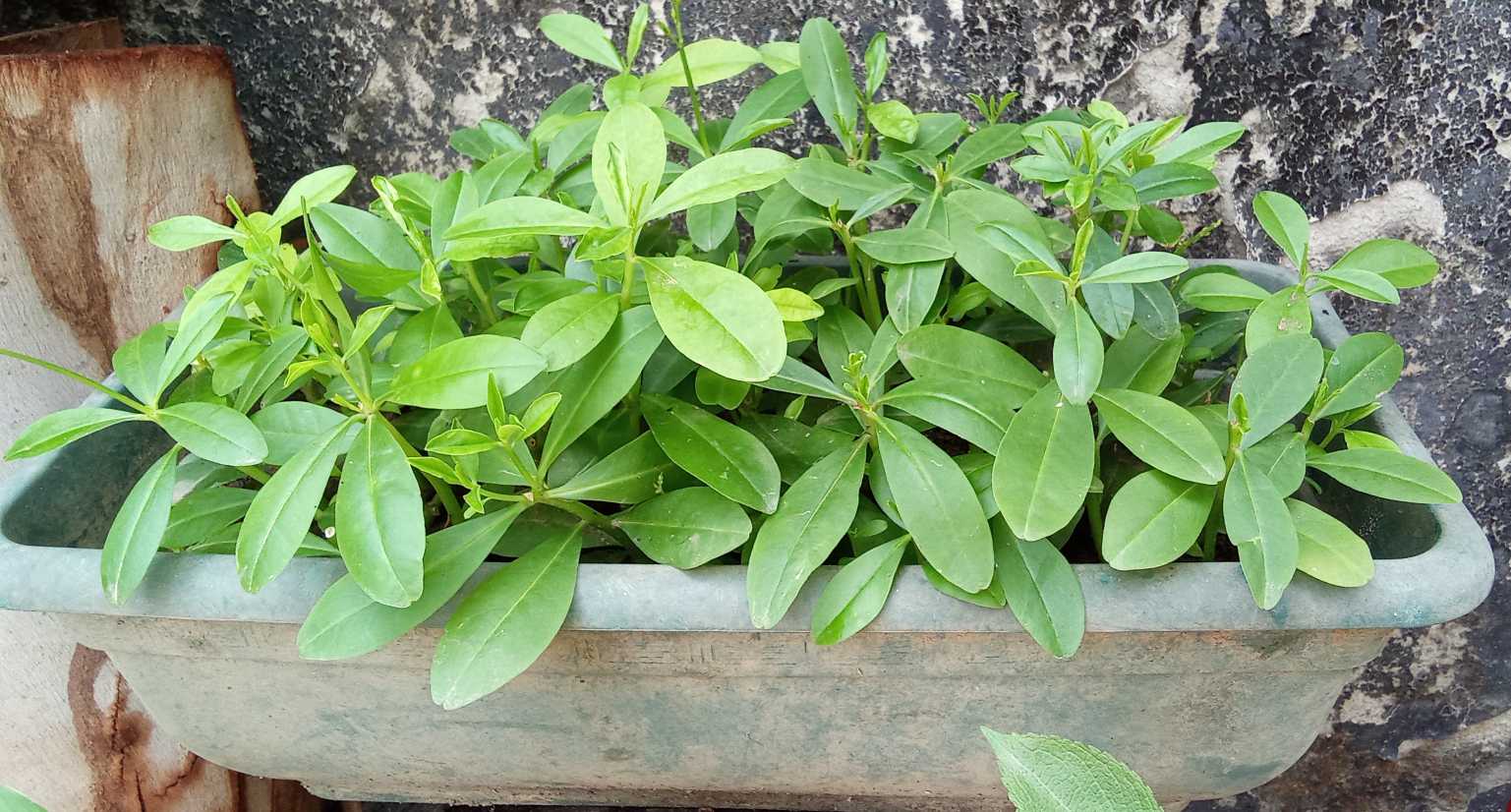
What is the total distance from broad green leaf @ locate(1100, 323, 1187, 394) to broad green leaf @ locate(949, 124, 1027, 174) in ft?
0.49

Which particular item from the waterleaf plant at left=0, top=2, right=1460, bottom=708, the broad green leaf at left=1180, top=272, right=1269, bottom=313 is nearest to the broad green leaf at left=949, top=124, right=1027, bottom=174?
the waterleaf plant at left=0, top=2, right=1460, bottom=708

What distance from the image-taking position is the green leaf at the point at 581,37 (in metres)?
0.74

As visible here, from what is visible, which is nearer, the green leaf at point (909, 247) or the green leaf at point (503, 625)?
the green leaf at point (503, 625)

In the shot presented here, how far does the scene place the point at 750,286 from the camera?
0.51 m

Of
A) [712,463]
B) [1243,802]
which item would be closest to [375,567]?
[712,463]

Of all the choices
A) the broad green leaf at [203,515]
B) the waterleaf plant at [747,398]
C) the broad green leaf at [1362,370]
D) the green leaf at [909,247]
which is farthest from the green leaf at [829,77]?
the broad green leaf at [203,515]

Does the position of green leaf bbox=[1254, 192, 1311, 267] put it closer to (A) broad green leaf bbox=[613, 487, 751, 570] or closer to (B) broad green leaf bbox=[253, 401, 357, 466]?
(A) broad green leaf bbox=[613, 487, 751, 570]

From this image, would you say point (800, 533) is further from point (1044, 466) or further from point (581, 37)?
point (581, 37)

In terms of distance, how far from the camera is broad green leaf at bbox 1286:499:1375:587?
1.64 ft

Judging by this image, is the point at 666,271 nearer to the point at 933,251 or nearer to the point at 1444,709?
the point at 933,251

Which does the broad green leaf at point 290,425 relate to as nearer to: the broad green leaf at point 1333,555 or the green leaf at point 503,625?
the green leaf at point 503,625

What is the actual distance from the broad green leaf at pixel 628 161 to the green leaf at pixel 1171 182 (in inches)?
10.8

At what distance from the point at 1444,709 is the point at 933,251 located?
33.2 inches

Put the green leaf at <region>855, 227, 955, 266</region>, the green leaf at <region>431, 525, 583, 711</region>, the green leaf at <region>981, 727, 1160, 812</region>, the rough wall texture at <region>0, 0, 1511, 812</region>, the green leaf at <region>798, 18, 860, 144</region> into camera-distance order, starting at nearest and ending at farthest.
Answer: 1. the green leaf at <region>981, 727, 1160, 812</region>
2. the green leaf at <region>431, 525, 583, 711</region>
3. the green leaf at <region>855, 227, 955, 266</region>
4. the green leaf at <region>798, 18, 860, 144</region>
5. the rough wall texture at <region>0, 0, 1511, 812</region>
